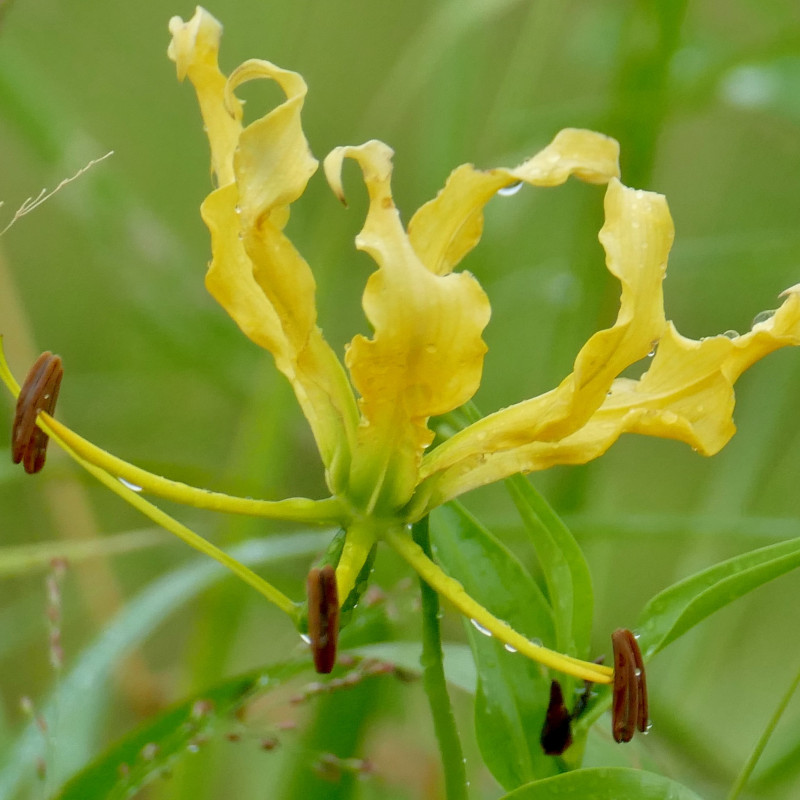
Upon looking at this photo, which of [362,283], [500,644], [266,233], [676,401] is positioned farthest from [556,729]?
[362,283]

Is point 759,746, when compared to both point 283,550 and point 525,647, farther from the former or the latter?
point 283,550

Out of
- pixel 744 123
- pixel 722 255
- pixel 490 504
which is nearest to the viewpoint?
pixel 722 255

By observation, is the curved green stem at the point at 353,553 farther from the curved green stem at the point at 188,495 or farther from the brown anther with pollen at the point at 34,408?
the brown anther with pollen at the point at 34,408

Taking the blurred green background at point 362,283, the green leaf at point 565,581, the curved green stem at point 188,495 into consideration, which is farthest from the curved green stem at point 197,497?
the blurred green background at point 362,283

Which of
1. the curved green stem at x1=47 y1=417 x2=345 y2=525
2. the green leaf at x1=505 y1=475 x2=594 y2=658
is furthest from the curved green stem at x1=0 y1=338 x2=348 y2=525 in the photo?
the green leaf at x1=505 y1=475 x2=594 y2=658

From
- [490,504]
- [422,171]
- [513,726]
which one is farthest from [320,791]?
[422,171]

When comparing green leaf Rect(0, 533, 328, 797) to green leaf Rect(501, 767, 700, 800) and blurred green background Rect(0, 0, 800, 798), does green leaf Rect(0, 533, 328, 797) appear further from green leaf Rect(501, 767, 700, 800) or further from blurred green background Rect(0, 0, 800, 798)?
green leaf Rect(501, 767, 700, 800)
